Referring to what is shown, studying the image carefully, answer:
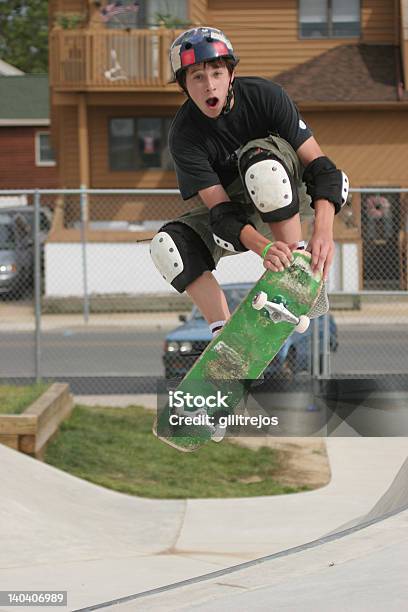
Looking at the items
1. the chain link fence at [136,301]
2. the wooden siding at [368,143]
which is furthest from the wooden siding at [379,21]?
the chain link fence at [136,301]

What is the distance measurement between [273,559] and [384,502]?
6.79 ft

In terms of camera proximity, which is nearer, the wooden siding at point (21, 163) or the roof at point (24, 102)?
the roof at point (24, 102)

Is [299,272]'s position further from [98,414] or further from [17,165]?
[17,165]

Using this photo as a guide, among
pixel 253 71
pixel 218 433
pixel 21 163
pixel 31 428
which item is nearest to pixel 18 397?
pixel 31 428

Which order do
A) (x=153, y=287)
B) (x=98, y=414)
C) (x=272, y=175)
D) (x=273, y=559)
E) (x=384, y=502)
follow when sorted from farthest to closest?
(x=153, y=287) → (x=98, y=414) → (x=384, y=502) → (x=273, y=559) → (x=272, y=175)

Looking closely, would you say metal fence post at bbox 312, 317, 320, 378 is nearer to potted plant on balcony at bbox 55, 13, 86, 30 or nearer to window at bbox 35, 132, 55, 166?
potted plant on balcony at bbox 55, 13, 86, 30

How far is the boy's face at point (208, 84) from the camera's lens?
360 cm

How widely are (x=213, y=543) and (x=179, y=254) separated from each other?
4.89 meters

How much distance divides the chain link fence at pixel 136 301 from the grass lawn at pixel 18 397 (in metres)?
1.04

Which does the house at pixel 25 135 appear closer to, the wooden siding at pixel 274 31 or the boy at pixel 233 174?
the wooden siding at pixel 274 31

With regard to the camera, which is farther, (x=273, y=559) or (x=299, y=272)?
(x=273, y=559)

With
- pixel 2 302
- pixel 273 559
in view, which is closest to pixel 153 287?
pixel 2 302

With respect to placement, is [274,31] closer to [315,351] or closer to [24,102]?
[315,351]

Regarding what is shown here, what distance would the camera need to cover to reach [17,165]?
44.0 meters
